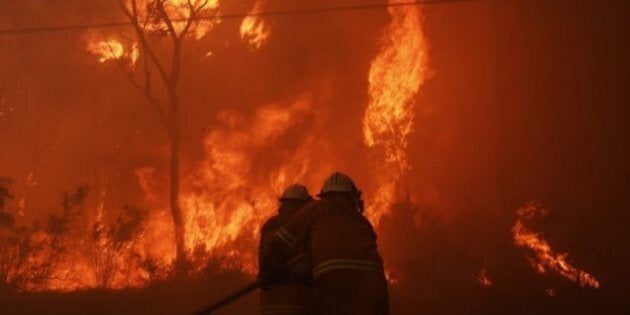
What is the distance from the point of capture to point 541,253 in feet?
41.7

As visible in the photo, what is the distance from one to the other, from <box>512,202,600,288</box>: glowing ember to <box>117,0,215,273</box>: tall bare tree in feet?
25.0

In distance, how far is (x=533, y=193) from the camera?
1421 centimetres

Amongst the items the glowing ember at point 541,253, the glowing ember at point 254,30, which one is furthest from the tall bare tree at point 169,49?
the glowing ember at point 541,253

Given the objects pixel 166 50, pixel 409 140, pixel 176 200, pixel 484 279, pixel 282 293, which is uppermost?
pixel 166 50

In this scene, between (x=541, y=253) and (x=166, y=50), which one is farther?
(x=166, y=50)

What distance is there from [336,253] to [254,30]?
1471 centimetres

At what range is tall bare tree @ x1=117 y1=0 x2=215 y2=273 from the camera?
15344 mm

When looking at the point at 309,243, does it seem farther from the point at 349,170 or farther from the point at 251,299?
the point at 349,170

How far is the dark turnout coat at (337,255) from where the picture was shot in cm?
410

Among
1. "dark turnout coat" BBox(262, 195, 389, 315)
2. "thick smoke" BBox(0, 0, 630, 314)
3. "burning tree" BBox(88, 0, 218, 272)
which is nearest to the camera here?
"dark turnout coat" BBox(262, 195, 389, 315)

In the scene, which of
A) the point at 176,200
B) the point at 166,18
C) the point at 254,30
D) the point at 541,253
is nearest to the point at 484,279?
the point at 541,253

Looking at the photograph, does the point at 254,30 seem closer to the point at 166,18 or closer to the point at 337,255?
the point at 166,18

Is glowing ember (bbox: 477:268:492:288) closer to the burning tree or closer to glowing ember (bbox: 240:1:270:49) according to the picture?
the burning tree

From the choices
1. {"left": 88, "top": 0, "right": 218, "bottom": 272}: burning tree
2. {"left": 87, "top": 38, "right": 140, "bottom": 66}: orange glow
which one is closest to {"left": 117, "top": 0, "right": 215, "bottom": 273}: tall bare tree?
{"left": 88, "top": 0, "right": 218, "bottom": 272}: burning tree
